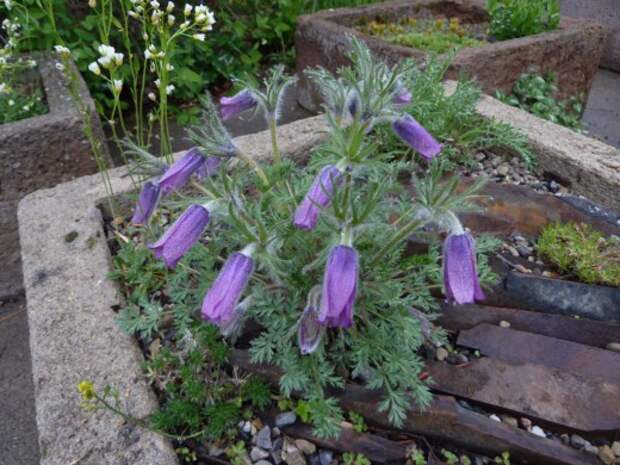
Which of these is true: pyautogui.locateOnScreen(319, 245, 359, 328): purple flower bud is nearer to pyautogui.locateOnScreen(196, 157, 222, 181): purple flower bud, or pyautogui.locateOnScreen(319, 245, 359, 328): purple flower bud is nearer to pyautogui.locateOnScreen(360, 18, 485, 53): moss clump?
pyautogui.locateOnScreen(196, 157, 222, 181): purple flower bud

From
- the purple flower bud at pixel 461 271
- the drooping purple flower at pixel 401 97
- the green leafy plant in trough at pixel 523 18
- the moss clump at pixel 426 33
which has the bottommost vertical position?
the moss clump at pixel 426 33

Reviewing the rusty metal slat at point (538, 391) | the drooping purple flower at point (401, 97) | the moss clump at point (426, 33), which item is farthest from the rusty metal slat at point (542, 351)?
the moss clump at point (426, 33)

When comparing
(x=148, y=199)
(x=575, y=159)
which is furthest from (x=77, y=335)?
(x=575, y=159)

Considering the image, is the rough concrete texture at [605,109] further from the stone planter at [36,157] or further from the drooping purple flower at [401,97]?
the stone planter at [36,157]

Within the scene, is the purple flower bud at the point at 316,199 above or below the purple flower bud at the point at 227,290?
above

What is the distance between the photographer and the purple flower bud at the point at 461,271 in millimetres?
1161

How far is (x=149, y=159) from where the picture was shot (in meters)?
1.49

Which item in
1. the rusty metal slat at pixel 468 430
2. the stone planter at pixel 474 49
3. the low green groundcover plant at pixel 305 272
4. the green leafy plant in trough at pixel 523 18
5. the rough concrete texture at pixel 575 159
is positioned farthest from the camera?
the green leafy plant in trough at pixel 523 18

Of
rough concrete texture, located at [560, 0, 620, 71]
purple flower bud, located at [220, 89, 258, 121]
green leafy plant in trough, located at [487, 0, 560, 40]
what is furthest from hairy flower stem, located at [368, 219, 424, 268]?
rough concrete texture, located at [560, 0, 620, 71]

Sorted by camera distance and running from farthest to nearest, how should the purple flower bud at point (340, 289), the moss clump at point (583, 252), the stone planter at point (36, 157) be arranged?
the stone planter at point (36, 157), the moss clump at point (583, 252), the purple flower bud at point (340, 289)

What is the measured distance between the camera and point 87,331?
1.73 meters

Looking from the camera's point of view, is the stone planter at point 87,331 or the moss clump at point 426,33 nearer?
the stone planter at point 87,331

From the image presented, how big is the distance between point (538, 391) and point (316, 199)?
0.88m

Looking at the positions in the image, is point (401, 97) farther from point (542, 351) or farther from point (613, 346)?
point (613, 346)
